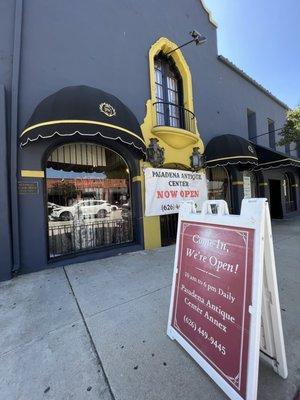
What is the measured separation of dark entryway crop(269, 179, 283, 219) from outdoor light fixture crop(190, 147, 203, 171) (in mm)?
7796

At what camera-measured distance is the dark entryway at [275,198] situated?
14.0 metres

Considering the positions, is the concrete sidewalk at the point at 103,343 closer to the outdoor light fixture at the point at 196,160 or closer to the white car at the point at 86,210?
the white car at the point at 86,210

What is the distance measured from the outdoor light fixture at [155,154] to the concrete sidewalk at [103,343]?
3550mm

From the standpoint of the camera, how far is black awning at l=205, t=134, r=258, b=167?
855cm

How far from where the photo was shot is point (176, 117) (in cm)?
852

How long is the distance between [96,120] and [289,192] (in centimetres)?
1503

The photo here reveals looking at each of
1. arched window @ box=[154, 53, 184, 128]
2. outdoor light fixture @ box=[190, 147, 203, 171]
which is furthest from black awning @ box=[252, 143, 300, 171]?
arched window @ box=[154, 53, 184, 128]

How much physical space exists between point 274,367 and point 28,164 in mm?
5530

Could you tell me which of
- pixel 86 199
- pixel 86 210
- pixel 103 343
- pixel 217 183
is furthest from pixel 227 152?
pixel 103 343

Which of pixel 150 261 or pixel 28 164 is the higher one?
pixel 28 164

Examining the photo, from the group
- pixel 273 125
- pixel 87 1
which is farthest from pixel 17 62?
pixel 273 125

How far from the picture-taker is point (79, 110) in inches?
193

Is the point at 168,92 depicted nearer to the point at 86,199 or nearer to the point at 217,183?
the point at 217,183

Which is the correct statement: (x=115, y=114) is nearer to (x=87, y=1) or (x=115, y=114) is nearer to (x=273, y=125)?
(x=87, y=1)
